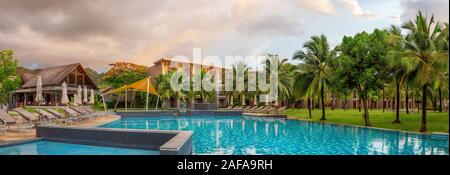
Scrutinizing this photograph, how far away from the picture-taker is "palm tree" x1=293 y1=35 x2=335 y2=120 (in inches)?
863

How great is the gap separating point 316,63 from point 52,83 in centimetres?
2731

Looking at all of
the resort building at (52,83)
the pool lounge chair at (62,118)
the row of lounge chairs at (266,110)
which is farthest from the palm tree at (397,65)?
the resort building at (52,83)

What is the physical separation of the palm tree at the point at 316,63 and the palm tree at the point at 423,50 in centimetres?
750

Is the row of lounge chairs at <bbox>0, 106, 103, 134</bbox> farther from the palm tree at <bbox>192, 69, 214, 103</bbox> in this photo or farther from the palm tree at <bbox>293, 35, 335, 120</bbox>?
the palm tree at <bbox>192, 69, 214, 103</bbox>

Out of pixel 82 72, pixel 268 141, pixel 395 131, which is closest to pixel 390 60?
pixel 395 131

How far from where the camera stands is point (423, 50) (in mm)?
13656

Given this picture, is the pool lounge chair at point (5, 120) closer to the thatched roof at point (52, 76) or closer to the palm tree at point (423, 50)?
the palm tree at point (423, 50)

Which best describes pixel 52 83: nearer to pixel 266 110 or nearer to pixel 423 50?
A: pixel 266 110

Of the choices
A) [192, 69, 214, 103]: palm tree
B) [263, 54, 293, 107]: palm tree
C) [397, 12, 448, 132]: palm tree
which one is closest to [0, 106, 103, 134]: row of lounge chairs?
[397, 12, 448, 132]: palm tree

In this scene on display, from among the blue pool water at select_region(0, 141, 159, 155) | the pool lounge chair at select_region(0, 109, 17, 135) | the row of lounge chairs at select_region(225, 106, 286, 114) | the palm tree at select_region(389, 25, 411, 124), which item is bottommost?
the blue pool water at select_region(0, 141, 159, 155)

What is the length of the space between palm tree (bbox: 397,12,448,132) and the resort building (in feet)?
104

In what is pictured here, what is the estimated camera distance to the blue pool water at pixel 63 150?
902cm

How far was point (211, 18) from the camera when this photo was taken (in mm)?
17250
